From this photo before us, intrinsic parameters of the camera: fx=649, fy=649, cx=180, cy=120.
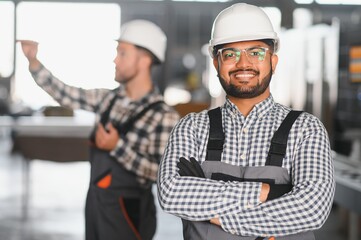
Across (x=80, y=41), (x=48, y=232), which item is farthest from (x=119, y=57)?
(x=80, y=41)

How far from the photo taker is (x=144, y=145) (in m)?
2.74

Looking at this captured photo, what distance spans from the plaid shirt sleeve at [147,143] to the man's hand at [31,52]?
1.83 ft

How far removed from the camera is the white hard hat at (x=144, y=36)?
9.24ft

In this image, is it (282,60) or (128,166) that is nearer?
(128,166)

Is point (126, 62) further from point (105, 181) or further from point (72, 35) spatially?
point (72, 35)

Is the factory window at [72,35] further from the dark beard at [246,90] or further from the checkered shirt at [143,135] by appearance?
the dark beard at [246,90]

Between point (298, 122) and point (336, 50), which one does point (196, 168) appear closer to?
point (298, 122)

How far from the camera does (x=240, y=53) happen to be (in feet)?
5.83

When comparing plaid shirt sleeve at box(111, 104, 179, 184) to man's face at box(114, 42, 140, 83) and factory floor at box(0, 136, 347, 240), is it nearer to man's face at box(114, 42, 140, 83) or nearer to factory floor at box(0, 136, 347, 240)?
man's face at box(114, 42, 140, 83)

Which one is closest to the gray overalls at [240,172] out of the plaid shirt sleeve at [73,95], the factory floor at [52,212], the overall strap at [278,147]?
the overall strap at [278,147]

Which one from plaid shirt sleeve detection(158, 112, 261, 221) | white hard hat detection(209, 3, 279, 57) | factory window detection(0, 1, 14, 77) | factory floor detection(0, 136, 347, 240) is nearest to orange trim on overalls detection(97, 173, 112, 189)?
plaid shirt sleeve detection(158, 112, 261, 221)

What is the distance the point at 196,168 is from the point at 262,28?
0.43m

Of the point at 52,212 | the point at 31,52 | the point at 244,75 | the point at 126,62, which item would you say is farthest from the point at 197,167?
the point at 52,212

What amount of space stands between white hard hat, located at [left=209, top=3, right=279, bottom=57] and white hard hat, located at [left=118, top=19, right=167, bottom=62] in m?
1.00
